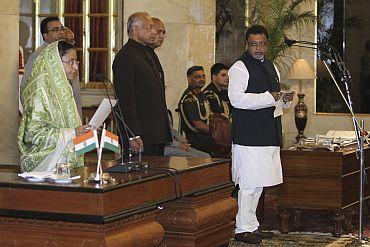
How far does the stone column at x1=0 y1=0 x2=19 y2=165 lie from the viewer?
848 centimetres

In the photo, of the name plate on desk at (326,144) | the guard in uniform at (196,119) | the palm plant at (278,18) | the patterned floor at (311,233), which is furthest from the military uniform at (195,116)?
the palm plant at (278,18)

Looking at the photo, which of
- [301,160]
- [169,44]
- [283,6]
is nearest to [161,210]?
[301,160]

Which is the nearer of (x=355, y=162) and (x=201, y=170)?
(x=201, y=170)

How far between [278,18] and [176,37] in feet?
6.48

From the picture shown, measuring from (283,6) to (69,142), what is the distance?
26.2 ft

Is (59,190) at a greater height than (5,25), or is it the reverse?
(5,25)

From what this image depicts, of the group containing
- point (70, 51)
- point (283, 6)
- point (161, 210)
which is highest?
point (283, 6)

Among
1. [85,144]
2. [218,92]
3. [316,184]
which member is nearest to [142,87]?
[316,184]

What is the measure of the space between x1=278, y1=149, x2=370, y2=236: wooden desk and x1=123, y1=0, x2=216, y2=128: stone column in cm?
365

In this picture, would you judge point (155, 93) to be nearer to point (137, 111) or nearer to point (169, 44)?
point (137, 111)

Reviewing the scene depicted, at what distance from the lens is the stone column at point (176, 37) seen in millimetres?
11906

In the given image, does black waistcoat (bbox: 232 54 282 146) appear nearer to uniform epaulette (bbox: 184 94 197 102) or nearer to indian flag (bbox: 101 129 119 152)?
uniform epaulette (bbox: 184 94 197 102)

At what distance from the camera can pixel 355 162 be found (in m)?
8.85

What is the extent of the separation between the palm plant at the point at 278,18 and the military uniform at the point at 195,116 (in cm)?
314
